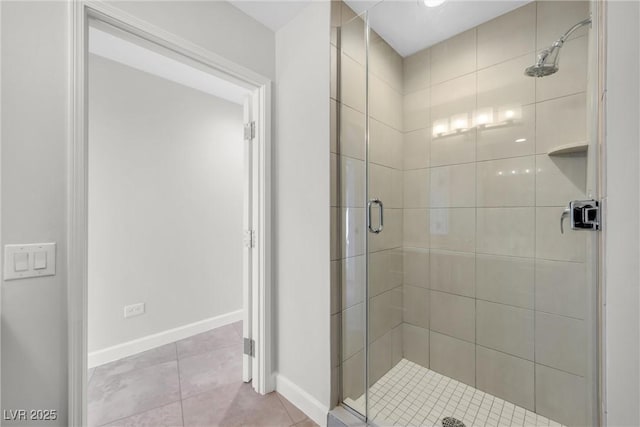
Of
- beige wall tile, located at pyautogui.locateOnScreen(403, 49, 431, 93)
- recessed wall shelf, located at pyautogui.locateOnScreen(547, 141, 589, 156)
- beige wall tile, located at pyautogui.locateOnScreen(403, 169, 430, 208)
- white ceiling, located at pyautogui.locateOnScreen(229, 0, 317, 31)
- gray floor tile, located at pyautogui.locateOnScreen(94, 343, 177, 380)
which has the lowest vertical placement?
gray floor tile, located at pyautogui.locateOnScreen(94, 343, 177, 380)

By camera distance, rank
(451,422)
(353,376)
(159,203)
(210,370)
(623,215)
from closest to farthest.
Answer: (623,215) < (451,422) < (353,376) < (210,370) < (159,203)

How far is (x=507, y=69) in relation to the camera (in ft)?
4.82

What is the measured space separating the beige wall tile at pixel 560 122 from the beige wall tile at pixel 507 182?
0.37 feet

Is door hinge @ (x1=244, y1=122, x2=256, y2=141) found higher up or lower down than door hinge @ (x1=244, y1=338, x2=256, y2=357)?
higher up

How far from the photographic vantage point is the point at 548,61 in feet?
4.40

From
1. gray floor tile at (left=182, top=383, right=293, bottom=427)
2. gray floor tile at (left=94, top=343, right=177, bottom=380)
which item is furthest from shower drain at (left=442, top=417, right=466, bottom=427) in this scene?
gray floor tile at (left=94, top=343, right=177, bottom=380)

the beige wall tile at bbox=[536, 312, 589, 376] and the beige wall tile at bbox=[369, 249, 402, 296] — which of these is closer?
the beige wall tile at bbox=[536, 312, 589, 376]

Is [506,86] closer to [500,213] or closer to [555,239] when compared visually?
[500,213]

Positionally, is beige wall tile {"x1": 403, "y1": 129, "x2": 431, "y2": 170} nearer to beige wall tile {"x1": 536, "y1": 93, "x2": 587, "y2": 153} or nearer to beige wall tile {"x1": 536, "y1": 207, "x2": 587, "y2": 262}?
beige wall tile {"x1": 536, "y1": 93, "x2": 587, "y2": 153}

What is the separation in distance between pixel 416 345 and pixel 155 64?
3.05 m

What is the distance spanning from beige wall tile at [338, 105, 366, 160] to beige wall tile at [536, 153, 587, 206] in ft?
3.13

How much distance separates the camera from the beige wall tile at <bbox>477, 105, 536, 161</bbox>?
1427mm

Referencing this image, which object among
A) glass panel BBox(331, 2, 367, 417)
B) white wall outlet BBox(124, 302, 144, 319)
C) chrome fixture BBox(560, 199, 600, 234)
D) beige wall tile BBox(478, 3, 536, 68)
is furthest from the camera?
white wall outlet BBox(124, 302, 144, 319)

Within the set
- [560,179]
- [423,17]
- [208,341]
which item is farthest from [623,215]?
[208,341]
